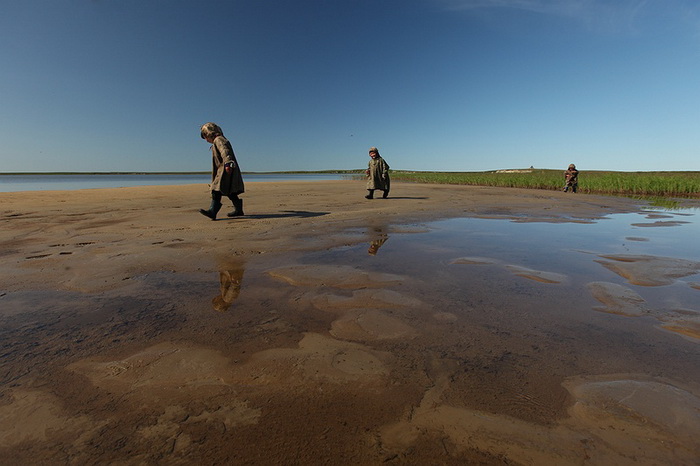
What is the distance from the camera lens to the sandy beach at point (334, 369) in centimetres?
117

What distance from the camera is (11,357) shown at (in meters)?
1.71

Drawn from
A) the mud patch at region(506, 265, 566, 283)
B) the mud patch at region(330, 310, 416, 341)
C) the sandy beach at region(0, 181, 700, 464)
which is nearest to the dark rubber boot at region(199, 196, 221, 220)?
the sandy beach at region(0, 181, 700, 464)

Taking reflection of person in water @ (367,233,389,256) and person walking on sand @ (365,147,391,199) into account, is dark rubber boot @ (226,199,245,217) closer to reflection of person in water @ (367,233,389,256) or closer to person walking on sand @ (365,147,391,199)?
reflection of person in water @ (367,233,389,256)

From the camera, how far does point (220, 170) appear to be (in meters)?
6.76

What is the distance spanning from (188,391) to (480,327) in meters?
1.62

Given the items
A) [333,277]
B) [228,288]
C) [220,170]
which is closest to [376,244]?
[333,277]

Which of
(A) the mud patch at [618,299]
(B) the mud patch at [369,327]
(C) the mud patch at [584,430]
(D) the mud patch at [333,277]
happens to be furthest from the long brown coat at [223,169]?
(C) the mud patch at [584,430]

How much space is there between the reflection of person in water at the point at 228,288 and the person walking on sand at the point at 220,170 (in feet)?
12.2

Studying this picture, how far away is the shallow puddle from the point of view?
1174 millimetres

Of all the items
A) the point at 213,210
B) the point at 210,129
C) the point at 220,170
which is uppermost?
the point at 210,129

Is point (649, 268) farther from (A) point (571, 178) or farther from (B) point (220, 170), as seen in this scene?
(A) point (571, 178)

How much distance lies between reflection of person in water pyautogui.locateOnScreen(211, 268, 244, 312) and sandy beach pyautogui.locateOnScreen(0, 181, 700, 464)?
2cm

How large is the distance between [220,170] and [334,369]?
6005 mm

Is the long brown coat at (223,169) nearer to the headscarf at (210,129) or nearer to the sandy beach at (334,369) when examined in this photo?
the headscarf at (210,129)
